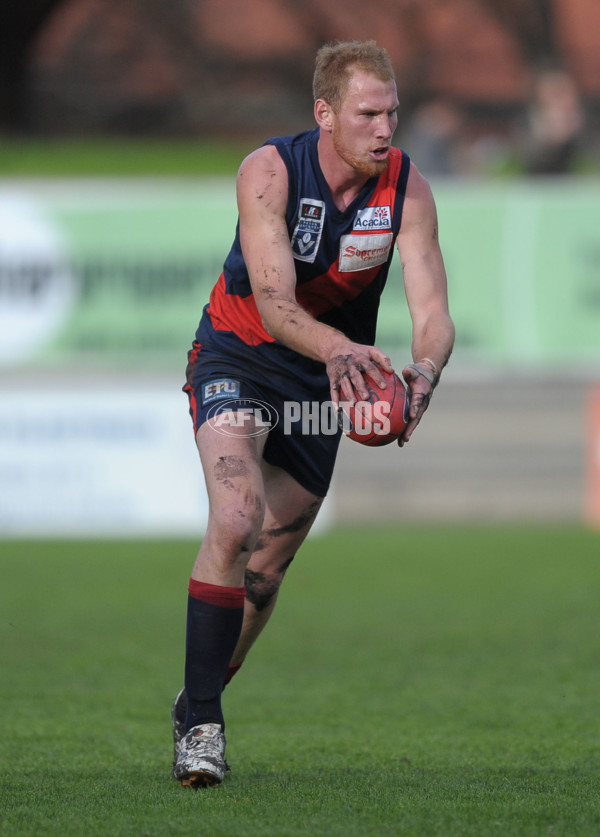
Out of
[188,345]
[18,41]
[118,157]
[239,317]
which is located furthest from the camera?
[18,41]

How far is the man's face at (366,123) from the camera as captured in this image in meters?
4.09

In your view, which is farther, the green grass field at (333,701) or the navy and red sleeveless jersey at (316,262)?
the navy and red sleeveless jersey at (316,262)

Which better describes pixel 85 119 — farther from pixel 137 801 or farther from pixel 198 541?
pixel 137 801

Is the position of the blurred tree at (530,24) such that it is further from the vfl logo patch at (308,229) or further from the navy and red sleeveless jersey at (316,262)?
the vfl logo patch at (308,229)

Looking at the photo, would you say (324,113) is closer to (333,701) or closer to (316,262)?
(316,262)

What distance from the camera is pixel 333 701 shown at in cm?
562

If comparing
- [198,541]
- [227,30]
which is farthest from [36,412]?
[227,30]

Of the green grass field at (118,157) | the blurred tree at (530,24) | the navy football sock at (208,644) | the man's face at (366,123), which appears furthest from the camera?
the blurred tree at (530,24)

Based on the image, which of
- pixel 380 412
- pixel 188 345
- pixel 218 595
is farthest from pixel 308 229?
pixel 188 345

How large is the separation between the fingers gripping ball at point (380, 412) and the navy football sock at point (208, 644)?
62cm

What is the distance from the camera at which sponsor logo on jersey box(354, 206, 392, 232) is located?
4309 mm

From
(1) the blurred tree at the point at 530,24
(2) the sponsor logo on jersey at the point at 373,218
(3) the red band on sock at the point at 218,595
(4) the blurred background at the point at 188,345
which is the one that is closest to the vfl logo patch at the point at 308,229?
(2) the sponsor logo on jersey at the point at 373,218

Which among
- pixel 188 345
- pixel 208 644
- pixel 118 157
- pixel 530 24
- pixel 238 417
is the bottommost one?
pixel 208 644

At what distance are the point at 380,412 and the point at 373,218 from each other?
0.77m
